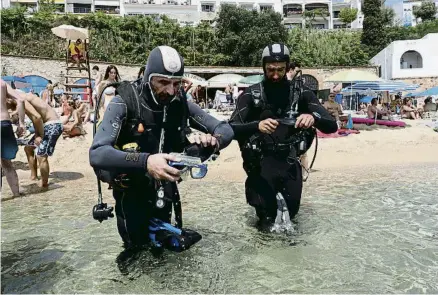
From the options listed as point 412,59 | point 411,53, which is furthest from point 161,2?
point 412,59

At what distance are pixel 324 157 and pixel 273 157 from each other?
295 inches

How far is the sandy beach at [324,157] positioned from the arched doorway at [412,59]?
2904 cm

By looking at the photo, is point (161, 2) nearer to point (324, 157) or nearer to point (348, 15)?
point (348, 15)

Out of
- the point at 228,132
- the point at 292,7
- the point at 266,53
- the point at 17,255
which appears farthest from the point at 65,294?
the point at 292,7

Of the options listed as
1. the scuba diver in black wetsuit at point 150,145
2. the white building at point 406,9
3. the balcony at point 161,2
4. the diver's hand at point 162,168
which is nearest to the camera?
the diver's hand at point 162,168

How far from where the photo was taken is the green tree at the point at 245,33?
133ft

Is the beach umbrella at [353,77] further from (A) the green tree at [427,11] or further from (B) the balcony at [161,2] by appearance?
(A) the green tree at [427,11]

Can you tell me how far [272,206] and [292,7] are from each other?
6992 centimetres

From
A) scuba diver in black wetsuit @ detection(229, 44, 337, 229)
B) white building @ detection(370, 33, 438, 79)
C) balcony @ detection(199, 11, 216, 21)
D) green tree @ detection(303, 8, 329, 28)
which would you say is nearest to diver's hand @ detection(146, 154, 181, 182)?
scuba diver in black wetsuit @ detection(229, 44, 337, 229)

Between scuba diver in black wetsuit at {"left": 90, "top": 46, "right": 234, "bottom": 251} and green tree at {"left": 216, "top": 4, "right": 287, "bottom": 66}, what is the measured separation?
37684 millimetres

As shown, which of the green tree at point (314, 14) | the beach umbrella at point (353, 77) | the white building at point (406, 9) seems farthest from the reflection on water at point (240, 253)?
the white building at point (406, 9)

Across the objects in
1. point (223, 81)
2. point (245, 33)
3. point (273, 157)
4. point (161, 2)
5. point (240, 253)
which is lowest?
point (240, 253)

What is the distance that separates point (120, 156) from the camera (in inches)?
104

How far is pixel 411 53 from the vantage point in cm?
4138
